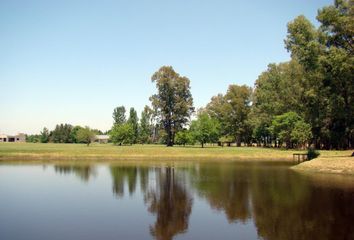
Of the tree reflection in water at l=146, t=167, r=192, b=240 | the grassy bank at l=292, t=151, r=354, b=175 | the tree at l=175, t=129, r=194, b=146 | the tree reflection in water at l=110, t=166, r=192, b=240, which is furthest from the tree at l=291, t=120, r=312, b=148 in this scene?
the tree reflection in water at l=146, t=167, r=192, b=240

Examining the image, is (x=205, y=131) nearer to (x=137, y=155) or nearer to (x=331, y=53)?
(x=137, y=155)

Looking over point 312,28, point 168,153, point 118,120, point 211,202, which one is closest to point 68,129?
point 118,120

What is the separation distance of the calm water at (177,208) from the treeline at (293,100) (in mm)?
17497

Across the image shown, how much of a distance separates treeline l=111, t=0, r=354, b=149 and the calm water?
17.5 m

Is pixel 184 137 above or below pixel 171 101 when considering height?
below

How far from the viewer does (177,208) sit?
901 inches

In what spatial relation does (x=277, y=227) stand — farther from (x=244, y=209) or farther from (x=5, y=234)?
(x=5, y=234)

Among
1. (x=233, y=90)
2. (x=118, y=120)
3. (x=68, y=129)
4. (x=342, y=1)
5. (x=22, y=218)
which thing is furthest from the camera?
(x=118, y=120)

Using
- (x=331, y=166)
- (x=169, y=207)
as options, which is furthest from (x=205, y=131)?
(x=169, y=207)

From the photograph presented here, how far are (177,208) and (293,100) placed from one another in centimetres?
6934

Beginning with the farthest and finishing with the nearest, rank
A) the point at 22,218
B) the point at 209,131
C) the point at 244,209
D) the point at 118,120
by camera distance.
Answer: the point at 118,120
the point at 209,131
the point at 244,209
the point at 22,218

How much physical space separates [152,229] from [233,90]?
349 feet

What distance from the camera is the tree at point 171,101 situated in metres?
103

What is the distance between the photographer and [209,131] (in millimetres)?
103438
